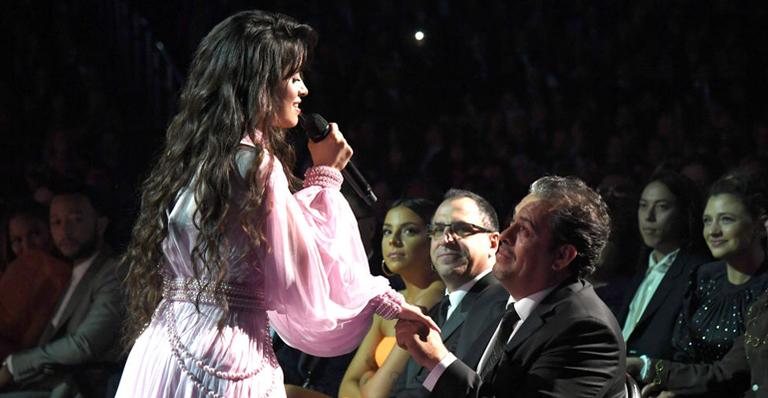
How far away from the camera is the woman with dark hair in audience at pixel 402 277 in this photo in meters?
4.80

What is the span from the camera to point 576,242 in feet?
9.85

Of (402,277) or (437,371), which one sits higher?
(402,277)

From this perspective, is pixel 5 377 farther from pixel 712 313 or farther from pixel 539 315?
pixel 539 315

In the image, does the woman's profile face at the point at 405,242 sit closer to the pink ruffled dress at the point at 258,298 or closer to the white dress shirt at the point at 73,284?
the white dress shirt at the point at 73,284

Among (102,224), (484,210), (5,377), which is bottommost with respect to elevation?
(5,377)

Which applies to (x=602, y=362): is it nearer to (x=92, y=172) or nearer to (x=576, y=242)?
(x=576, y=242)

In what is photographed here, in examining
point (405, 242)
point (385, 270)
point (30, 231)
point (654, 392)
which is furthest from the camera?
point (30, 231)

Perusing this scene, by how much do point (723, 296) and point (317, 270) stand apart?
219 cm

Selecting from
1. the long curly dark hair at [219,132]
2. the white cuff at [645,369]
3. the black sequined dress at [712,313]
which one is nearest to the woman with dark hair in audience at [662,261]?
the black sequined dress at [712,313]

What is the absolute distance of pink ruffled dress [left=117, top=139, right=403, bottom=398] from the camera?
110 inches

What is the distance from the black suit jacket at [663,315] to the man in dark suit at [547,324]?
184cm

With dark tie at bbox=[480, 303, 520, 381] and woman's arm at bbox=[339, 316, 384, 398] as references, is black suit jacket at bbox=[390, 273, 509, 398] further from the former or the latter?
dark tie at bbox=[480, 303, 520, 381]

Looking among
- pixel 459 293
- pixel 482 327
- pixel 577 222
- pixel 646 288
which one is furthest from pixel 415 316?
pixel 646 288

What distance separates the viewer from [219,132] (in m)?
2.83
